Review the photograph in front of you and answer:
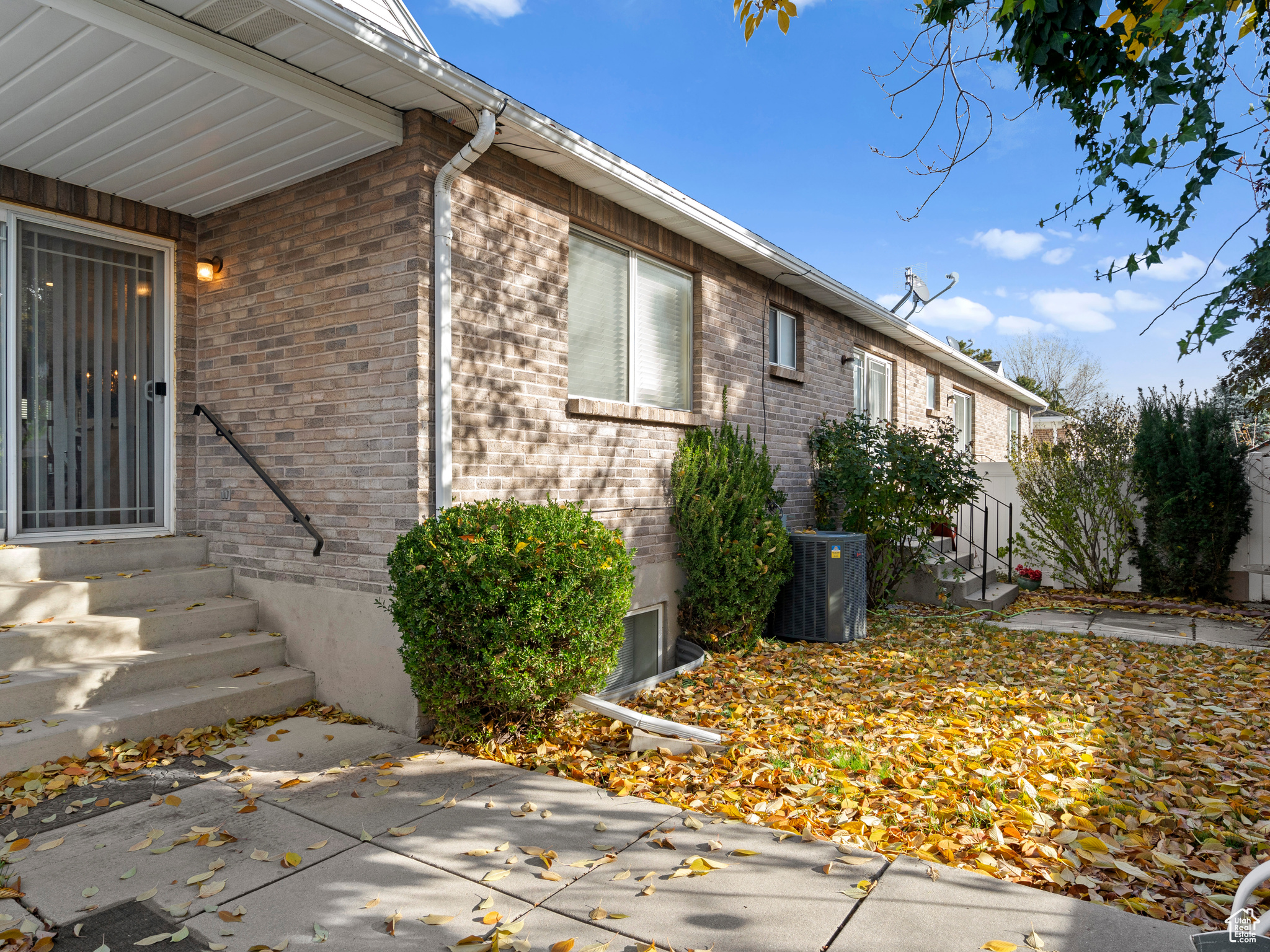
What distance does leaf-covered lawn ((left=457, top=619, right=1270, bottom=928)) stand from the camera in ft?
10.1

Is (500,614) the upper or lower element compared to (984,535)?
upper

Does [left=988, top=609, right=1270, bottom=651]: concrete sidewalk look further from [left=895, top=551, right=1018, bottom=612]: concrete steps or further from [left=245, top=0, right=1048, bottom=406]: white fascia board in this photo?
[left=245, top=0, right=1048, bottom=406]: white fascia board

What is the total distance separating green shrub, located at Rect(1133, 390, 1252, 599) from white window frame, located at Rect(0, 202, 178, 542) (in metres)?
10.5

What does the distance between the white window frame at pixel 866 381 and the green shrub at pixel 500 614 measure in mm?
6947

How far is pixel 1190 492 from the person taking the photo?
9.23 meters

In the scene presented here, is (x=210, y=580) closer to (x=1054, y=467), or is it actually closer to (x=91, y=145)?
(x=91, y=145)

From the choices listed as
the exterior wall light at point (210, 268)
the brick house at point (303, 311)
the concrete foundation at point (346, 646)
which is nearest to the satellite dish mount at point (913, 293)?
the brick house at point (303, 311)

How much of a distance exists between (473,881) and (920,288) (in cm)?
1524

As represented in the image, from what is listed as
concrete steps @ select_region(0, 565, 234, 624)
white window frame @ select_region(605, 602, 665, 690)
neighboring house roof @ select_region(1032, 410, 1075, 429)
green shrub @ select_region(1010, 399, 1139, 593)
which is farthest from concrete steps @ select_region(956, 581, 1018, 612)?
neighboring house roof @ select_region(1032, 410, 1075, 429)

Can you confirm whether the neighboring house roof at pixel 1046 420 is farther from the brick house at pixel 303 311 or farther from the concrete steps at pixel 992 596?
the brick house at pixel 303 311

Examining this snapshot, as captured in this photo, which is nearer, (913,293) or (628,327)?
(628,327)

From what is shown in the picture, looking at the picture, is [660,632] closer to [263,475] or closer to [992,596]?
[263,475]

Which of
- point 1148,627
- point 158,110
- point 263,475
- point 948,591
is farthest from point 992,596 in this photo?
point 158,110

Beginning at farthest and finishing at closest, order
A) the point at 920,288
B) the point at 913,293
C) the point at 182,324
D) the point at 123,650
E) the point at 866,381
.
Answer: the point at 920,288 < the point at 913,293 < the point at 866,381 < the point at 182,324 < the point at 123,650
